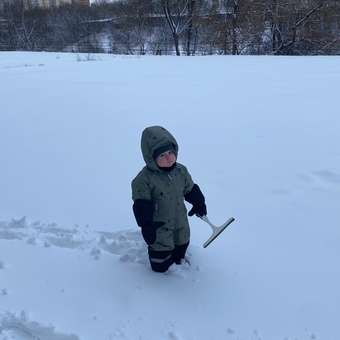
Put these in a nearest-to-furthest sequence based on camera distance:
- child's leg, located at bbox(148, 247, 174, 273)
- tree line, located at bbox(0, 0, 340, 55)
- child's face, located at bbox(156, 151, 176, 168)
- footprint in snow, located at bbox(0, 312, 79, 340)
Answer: footprint in snow, located at bbox(0, 312, 79, 340) → child's face, located at bbox(156, 151, 176, 168) → child's leg, located at bbox(148, 247, 174, 273) → tree line, located at bbox(0, 0, 340, 55)

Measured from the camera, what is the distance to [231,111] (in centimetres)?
571

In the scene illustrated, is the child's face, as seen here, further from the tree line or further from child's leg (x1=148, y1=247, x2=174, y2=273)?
the tree line

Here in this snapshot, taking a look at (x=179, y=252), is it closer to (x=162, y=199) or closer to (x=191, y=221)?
(x=162, y=199)

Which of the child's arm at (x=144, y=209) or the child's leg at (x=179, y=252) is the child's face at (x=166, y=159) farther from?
the child's leg at (x=179, y=252)

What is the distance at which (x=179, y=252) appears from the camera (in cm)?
254

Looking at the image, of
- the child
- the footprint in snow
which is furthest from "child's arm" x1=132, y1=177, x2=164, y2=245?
the footprint in snow

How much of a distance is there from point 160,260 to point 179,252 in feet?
0.41

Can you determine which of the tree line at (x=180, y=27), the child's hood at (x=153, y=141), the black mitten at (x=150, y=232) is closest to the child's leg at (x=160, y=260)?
the black mitten at (x=150, y=232)

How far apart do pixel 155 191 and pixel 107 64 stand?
331 inches

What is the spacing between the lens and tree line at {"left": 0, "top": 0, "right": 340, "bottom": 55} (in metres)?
20.6

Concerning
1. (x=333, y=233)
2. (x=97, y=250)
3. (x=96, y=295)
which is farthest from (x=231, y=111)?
(x=96, y=295)

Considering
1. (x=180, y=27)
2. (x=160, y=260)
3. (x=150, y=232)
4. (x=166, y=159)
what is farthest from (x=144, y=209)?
(x=180, y=27)

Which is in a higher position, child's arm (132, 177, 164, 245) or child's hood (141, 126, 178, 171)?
child's hood (141, 126, 178, 171)

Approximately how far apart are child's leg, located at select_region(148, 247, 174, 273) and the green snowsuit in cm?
4
